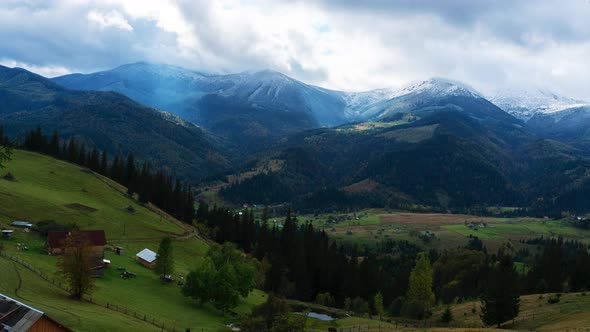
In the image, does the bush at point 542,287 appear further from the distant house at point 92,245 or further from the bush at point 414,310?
the distant house at point 92,245

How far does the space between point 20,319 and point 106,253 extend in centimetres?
6403

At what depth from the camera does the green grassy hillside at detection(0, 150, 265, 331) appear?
5869 cm

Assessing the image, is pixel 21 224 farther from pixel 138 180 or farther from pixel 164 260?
pixel 138 180

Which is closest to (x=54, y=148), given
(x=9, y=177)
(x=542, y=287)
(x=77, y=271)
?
(x=9, y=177)

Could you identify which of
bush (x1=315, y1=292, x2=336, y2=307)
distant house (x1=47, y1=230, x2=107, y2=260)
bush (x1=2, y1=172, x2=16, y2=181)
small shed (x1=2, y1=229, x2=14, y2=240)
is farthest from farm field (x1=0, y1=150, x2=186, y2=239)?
bush (x1=315, y1=292, x2=336, y2=307)

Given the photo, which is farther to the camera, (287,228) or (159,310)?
(287,228)

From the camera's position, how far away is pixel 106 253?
325ft

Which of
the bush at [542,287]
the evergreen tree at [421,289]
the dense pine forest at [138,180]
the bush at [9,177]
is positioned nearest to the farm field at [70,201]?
the bush at [9,177]

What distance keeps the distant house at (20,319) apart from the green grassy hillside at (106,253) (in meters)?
11.5

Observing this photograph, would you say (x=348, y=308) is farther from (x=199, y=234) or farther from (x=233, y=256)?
(x=199, y=234)

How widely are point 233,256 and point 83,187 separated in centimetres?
6585

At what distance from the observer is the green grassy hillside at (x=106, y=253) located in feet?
193

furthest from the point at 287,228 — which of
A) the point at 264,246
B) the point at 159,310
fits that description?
the point at 159,310

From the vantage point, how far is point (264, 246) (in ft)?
532
